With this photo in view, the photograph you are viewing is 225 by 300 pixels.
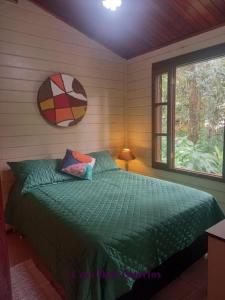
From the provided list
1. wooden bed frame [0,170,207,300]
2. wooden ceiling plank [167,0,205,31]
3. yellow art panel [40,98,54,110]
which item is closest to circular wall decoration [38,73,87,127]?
yellow art panel [40,98,54,110]

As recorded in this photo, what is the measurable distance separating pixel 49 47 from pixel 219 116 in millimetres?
2384

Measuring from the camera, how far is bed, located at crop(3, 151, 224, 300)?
1.41 meters

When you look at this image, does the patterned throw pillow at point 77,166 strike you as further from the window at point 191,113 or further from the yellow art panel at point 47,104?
the window at point 191,113

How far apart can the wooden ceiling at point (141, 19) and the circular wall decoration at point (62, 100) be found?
0.78m

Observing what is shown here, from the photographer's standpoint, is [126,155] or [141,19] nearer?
[141,19]

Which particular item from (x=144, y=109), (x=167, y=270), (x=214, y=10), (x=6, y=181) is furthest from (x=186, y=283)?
(x=214, y=10)

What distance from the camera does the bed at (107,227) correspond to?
1.41m

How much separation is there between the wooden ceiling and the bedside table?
2275 mm

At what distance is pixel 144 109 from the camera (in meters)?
3.64

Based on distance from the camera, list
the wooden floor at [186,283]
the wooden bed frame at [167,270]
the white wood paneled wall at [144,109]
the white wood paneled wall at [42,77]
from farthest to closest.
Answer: the white wood paneled wall at [144,109] < the white wood paneled wall at [42,77] < the wooden floor at [186,283] < the wooden bed frame at [167,270]

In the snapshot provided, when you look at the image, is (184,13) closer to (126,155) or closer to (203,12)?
(203,12)

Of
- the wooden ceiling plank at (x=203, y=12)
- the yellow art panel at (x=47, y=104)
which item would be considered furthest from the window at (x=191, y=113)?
the yellow art panel at (x=47, y=104)

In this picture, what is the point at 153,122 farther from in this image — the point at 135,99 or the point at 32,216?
the point at 32,216

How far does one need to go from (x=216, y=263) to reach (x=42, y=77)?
9.17 ft
